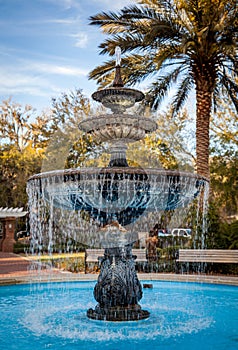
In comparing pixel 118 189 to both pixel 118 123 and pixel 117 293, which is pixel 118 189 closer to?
pixel 118 123

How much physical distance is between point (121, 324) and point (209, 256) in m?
5.79

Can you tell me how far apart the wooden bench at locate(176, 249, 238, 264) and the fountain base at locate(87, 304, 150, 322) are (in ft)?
17.1

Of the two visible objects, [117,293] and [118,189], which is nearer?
[118,189]

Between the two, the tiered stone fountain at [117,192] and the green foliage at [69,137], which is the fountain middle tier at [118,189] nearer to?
the tiered stone fountain at [117,192]

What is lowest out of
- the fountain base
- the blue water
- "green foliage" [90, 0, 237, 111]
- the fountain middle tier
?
the blue water

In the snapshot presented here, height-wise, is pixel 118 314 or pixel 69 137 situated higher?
pixel 69 137

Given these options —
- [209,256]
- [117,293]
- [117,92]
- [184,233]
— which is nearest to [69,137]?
[184,233]

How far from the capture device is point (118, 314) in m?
6.20

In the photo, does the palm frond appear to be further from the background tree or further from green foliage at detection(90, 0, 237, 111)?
the background tree

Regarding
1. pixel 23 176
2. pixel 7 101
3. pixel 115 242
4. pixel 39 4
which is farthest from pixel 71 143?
pixel 115 242

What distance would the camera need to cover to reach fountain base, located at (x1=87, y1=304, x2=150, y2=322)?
20.2ft

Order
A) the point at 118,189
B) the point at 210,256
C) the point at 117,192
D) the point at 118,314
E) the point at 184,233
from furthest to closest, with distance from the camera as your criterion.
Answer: the point at 184,233 → the point at 210,256 → the point at 118,314 → the point at 117,192 → the point at 118,189

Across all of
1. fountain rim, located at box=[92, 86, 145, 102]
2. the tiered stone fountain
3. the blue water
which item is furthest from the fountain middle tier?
fountain rim, located at box=[92, 86, 145, 102]

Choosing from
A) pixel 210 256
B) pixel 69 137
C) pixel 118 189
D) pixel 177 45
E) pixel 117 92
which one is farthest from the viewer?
pixel 69 137
